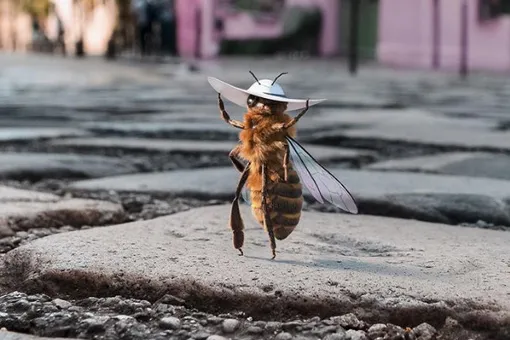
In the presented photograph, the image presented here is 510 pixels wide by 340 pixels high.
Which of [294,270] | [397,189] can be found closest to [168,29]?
[397,189]

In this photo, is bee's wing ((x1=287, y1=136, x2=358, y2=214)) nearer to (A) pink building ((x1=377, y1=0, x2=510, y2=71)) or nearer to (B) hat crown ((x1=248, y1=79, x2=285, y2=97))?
(B) hat crown ((x1=248, y1=79, x2=285, y2=97))

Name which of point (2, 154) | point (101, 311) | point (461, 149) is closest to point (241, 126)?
point (101, 311)

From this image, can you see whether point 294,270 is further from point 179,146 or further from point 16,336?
point 179,146

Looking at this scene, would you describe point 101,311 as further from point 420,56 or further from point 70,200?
point 420,56

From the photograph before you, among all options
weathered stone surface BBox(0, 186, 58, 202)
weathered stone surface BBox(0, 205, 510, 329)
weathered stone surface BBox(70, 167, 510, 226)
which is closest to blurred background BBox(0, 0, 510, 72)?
weathered stone surface BBox(70, 167, 510, 226)

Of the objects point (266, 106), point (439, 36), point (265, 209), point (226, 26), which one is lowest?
point (265, 209)

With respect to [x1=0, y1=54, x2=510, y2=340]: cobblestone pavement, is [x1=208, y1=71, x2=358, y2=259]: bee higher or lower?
higher

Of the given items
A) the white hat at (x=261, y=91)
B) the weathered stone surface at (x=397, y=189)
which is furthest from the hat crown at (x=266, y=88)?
the weathered stone surface at (x=397, y=189)
